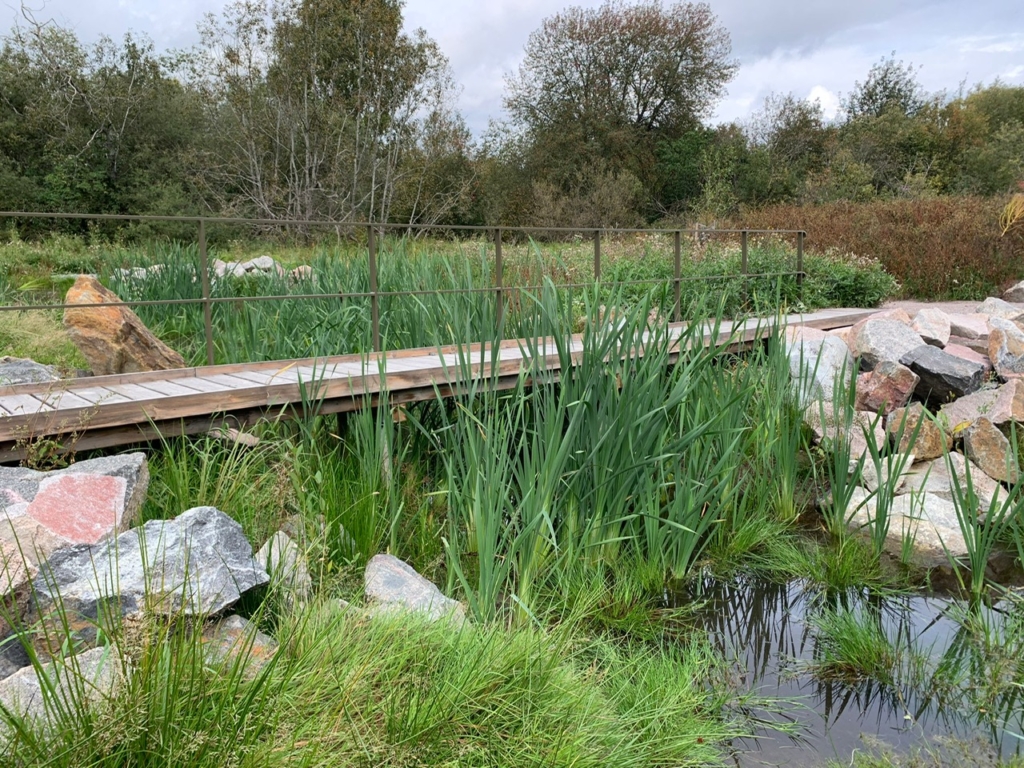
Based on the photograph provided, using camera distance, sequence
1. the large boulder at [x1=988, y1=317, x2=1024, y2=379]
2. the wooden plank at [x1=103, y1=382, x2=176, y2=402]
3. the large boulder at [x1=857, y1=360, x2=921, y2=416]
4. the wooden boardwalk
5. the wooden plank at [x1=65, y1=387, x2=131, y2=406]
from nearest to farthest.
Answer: the wooden boardwalk, the wooden plank at [x1=65, y1=387, x2=131, y2=406], the wooden plank at [x1=103, y1=382, x2=176, y2=402], the large boulder at [x1=857, y1=360, x2=921, y2=416], the large boulder at [x1=988, y1=317, x2=1024, y2=379]

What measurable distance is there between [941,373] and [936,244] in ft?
22.1

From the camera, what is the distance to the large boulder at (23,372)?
444cm

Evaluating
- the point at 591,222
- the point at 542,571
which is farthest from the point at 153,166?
the point at 542,571

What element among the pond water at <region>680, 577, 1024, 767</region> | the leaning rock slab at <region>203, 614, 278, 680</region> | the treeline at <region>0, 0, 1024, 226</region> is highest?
the treeline at <region>0, 0, 1024, 226</region>

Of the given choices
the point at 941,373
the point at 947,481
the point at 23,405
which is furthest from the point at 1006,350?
the point at 23,405

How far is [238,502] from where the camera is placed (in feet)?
10.5

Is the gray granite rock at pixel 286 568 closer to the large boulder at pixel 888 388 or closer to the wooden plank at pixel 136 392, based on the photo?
the wooden plank at pixel 136 392

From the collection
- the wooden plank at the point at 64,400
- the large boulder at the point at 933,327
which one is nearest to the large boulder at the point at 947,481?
the large boulder at the point at 933,327

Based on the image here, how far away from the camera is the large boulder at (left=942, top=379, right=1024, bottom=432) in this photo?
514cm

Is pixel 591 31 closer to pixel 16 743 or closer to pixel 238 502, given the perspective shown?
pixel 238 502

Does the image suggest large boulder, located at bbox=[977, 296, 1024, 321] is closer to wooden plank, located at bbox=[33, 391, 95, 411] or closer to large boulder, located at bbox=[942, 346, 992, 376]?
large boulder, located at bbox=[942, 346, 992, 376]

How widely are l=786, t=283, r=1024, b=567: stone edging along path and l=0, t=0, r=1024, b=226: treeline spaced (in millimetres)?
10673

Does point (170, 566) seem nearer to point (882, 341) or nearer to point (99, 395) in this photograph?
point (99, 395)

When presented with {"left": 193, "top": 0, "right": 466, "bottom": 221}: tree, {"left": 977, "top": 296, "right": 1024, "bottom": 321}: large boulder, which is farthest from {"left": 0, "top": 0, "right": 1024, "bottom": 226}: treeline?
{"left": 977, "top": 296, "right": 1024, "bottom": 321}: large boulder
